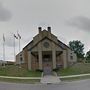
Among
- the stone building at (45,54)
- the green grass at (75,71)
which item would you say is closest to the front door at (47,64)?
the stone building at (45,54)

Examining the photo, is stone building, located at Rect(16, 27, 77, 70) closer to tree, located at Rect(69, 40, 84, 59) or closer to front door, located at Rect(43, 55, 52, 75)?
front door, located at Rect(43, 55, 52, 75)

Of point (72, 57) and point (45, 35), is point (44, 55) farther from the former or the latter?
point (72, 57)

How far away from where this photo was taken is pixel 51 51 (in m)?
71.4

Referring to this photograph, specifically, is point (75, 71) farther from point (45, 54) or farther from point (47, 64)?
point (45, 54)

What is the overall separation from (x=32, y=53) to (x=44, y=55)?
3.34m

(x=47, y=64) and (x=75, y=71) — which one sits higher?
(x=47, y=64)

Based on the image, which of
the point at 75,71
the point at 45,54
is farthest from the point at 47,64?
the point at 75,71

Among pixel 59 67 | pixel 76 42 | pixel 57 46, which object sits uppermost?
pixel 76 42

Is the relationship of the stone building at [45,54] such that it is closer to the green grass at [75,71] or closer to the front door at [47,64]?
the front door at [47,64]

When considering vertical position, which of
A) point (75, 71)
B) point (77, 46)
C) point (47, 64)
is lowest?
point (75, 71)

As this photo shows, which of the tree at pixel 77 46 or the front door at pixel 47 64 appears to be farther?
the tree at pixel 77 46

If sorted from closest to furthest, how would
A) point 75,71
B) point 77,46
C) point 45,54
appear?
1. point 75,71
2. point 45,54
3. point 77,46

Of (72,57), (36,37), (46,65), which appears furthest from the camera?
(72,57)

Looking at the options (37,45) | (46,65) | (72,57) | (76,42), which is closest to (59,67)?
(46,65)
